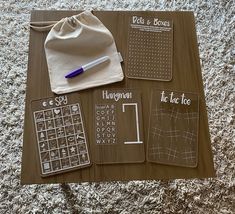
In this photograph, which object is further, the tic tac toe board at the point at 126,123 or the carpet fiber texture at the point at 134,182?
the carpet fiber texture at the point at 134,182

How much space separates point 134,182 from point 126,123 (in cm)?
46

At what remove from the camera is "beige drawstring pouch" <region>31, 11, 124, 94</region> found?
0.86m

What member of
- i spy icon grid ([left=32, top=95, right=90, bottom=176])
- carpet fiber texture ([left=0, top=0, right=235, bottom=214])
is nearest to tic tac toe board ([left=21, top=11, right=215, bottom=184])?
i spy icon grid ([left=32, top=95, right=90, bottom=176])

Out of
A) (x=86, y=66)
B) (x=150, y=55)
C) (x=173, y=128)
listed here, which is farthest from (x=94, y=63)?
(x=173, y=128)

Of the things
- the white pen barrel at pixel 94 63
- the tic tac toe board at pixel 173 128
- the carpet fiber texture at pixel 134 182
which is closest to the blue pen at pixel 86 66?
the white pen barrel at pixel 94 63

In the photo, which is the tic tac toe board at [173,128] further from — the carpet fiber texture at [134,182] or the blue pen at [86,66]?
the carpet fiber texture at [134,182]

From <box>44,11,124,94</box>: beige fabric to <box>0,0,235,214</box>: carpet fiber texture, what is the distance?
440 mm

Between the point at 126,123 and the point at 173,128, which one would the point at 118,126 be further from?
the point at 173,128

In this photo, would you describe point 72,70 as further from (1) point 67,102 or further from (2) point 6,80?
(2) point 6,80

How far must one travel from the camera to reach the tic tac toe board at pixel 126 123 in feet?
2.57

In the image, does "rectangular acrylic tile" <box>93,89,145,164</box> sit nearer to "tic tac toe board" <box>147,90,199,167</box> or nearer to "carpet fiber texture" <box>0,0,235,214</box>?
"tic tac toe board" <box>147,90,199,167</box>

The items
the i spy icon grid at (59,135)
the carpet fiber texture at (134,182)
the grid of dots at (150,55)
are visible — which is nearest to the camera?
the i spy icon grid at (59,135)

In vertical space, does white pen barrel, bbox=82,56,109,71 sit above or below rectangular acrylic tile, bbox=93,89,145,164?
above

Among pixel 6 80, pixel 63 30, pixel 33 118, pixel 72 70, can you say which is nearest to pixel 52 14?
pixel 63 30
